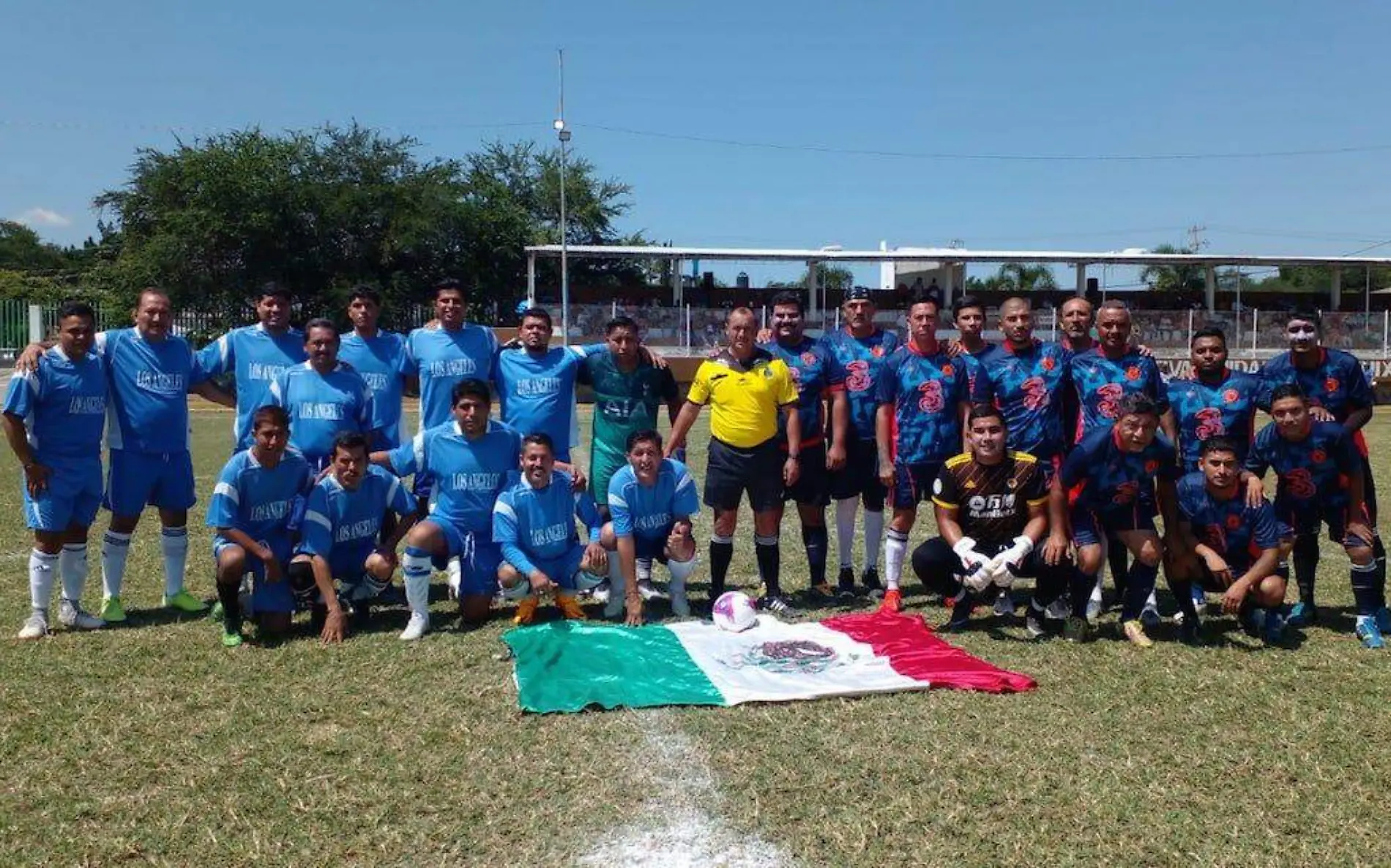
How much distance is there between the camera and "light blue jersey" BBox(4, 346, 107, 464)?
18.4 feet

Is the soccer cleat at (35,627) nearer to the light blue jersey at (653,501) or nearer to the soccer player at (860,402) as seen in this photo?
the light blue jersey at (653,501)

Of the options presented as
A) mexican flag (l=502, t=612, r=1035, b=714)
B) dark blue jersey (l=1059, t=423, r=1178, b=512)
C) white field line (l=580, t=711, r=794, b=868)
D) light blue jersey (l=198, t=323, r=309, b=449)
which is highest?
light blue jersey (l=198, t=323, r=309, b=449)

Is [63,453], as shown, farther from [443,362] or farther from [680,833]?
[680,833]

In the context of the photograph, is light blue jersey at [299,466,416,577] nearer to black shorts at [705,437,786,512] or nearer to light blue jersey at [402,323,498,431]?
light blue jersey at [402,323,498,431]

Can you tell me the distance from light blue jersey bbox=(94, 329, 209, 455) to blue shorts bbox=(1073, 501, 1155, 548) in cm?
516

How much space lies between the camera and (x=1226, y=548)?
5.50 meters

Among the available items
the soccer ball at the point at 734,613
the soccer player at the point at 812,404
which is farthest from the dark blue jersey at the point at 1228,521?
the soccer ball at the point at 734,613

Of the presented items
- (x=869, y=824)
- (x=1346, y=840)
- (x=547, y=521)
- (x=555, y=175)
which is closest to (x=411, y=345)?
(x=547, y=521)

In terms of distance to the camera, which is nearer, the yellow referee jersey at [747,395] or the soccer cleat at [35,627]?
the soccer cleat at [35,627]

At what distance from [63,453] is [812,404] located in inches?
168

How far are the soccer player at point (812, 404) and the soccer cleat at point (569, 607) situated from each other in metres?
1.33

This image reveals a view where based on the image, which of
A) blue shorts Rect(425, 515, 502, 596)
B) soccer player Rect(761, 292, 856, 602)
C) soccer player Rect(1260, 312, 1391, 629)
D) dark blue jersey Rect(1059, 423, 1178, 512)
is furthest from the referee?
soccer player Rect(1260, 312, 1391, 629)

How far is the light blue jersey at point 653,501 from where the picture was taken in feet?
19.4

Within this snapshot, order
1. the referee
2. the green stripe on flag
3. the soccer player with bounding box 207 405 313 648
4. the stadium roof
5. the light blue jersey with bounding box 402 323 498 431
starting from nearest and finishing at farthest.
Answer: the green stripe on flag, the soccer player with bounding box 207 405 313 648, the referee, the light blue jersey with bounding box 402 323 498 431, the stadium roof
